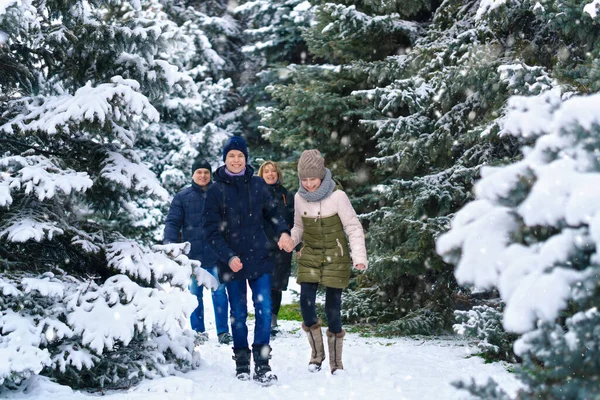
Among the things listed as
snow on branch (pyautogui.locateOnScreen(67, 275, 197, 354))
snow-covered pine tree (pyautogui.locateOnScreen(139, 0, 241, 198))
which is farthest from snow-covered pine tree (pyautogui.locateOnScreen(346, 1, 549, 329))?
snow-covered pine tree (pyautogui.locateOnScreen(139, 0, 241, 198))

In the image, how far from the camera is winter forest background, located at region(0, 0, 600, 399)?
2559 millimetres

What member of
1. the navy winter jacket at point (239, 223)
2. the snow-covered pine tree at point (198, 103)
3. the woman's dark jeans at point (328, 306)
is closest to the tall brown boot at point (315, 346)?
the woman's dark jeans at point (328, 306)

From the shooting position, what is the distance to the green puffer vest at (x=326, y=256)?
6113 millimetres

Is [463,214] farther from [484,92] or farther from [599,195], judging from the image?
[484,92]

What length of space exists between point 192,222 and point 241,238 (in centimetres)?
272

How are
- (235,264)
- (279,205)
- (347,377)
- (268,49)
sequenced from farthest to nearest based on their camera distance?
(268,49)
(279,205)
(347,377)
(235,264)

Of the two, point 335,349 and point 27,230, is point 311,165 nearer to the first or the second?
point 335,349

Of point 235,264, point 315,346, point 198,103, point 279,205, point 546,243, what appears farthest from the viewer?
point 198,103

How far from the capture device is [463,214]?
277cm

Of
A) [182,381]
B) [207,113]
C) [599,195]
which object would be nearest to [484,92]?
[182,381]

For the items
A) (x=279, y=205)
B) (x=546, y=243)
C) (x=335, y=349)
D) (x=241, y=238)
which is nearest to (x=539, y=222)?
(x=546, y=243)

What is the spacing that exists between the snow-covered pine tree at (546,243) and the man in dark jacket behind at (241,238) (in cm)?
338

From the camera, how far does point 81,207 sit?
6812 mm

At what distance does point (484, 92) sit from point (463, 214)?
15.9 feet
